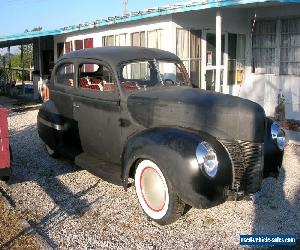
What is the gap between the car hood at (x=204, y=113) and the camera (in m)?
4.22

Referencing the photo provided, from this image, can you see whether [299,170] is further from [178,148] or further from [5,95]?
[5,95]

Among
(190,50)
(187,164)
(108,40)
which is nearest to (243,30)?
(190,50)

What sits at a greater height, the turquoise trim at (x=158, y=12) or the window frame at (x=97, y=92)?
the turquoise trim at (x=158, y=12)

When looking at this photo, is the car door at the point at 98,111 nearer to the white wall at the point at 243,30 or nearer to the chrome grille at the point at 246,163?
the chrome grille at the point at 246,163

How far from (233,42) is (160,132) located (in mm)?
8035

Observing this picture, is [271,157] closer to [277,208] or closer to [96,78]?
[277,208]

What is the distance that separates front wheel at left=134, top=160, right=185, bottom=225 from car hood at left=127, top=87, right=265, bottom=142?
23.2 inches

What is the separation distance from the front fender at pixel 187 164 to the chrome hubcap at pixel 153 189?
0.76 ft

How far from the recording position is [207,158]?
4020mm

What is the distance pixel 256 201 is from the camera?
516 centimetres

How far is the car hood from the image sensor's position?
Result: 422 centimetres

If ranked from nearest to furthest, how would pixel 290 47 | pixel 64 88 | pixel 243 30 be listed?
pixel 64 88 < pixel 290 47 < pixel 243 30

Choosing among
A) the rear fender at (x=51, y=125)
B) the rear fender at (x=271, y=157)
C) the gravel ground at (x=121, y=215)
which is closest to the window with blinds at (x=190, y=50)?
the rear fender at (x=51, y=125)

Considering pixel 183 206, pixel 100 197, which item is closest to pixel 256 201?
pixel 183 206
